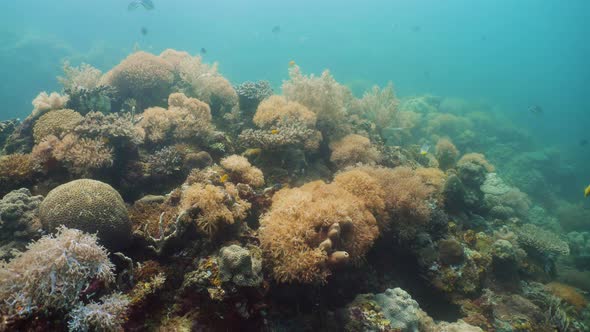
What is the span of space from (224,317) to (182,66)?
963cm

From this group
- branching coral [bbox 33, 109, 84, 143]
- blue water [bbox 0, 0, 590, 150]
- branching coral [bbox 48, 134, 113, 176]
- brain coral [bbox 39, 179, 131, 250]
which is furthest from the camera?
blue water [bbox 0, 0, 590, 150]

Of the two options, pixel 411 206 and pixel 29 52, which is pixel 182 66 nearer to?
pixel 411 206

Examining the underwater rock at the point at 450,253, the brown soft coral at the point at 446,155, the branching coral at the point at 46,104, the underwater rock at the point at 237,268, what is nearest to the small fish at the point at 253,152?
the underwater rock at the point at 237,268

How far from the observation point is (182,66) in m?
10.7

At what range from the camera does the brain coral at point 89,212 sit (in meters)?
4.23

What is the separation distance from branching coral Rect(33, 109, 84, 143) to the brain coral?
2.66 metres

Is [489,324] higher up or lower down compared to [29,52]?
lower down

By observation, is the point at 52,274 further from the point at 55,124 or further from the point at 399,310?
the point at 55,124

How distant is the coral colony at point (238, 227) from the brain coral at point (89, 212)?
0.02 meters

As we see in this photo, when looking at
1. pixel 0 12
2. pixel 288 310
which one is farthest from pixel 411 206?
pixel 0 12

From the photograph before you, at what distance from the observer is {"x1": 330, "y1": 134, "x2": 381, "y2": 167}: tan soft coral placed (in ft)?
26.5

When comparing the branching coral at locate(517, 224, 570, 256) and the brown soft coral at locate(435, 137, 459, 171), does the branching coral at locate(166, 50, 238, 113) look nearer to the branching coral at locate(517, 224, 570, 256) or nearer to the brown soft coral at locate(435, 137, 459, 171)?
the brown soft coral at locate(435, 137, 459, 171)

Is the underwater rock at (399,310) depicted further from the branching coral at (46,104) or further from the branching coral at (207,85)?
the branching coral at (46,104)

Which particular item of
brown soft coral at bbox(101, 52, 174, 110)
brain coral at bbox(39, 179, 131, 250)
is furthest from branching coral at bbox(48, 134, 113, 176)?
brown soft coral at bbox(101, 52, 174, 110)
